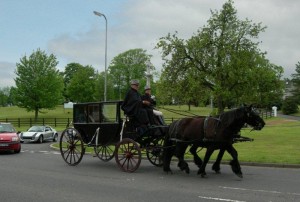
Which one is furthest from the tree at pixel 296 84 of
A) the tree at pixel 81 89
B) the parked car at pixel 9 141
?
the parked car at pixel 9 141

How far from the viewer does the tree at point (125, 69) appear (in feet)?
296

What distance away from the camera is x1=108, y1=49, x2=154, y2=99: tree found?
296 feet

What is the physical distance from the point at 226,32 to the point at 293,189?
912 inches

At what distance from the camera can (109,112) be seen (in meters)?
13.7

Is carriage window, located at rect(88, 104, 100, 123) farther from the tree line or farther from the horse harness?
the tree line

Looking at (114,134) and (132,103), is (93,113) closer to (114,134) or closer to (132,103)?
(114,134)

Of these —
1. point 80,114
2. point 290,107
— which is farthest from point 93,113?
point 290,107

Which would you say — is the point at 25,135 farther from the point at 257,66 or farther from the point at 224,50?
the point at 257,66

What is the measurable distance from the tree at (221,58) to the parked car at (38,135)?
10639mm

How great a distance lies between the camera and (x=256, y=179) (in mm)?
10797

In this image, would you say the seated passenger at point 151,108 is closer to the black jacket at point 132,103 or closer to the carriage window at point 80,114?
the black jacket at point 132,103

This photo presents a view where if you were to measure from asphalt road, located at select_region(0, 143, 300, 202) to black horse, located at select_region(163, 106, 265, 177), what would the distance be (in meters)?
0.57

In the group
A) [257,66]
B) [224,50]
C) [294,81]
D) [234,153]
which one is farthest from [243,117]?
[294,81]

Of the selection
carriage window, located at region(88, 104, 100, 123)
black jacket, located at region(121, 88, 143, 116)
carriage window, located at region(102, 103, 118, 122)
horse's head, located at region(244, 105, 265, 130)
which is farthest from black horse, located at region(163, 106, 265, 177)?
carriage window, located at region(88, 104, 100, 123)
